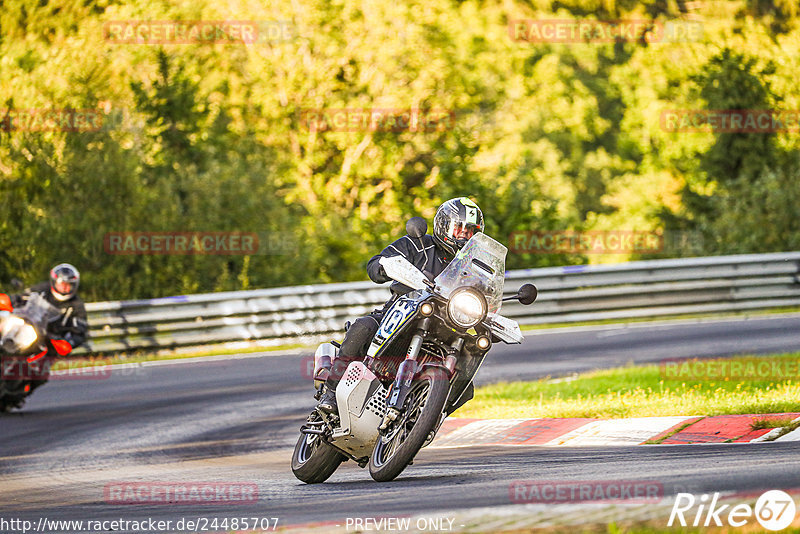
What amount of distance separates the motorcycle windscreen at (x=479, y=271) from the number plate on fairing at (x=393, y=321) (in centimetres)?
26

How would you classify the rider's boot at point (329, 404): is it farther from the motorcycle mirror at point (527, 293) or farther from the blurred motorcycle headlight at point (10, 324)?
the blurred motorcycle headlight at point (10, 324)

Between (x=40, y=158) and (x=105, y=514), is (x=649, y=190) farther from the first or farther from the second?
(x=105, y=514)

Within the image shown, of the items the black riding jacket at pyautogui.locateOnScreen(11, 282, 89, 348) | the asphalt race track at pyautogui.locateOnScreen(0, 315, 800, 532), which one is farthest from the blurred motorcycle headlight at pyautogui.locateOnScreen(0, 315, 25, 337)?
the asphalt race track at pyautogui.locateOnScreen(0, 315, 800, 532)

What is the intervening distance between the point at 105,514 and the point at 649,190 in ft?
121

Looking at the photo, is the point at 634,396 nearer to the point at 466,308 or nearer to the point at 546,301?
the point at 466,308

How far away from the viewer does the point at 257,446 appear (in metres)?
11.1

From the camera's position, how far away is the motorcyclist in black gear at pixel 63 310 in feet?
44.1

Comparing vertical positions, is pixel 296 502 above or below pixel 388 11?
below

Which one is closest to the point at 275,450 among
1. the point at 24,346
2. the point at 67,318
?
the point at 24,346

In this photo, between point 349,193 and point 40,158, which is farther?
point 349,193

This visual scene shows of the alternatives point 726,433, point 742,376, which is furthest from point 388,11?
point 726,433

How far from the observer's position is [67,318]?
44.7 ft

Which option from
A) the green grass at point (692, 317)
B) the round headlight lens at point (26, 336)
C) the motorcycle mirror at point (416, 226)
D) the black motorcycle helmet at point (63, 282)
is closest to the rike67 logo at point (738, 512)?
the motorcycle mirror at point (416, 226)

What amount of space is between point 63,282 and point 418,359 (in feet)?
23.3
